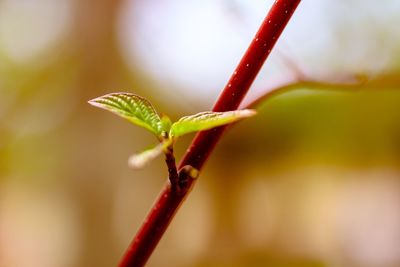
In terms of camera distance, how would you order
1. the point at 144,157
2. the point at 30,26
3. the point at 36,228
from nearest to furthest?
the point at 144,157, the point at 30,26, the point at 36,228

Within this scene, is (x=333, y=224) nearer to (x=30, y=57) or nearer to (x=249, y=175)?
(x=249, y=175)

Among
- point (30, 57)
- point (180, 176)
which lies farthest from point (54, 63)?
point (180, 176)

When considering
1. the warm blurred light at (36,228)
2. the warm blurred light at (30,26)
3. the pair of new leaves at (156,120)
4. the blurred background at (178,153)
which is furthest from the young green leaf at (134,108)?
the warm blurred light at (30,26)

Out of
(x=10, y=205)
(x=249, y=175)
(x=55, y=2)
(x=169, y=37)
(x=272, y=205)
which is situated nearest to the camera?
(x=169, y=37)

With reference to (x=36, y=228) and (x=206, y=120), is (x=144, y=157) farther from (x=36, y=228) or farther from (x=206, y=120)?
(x=36, y=228)

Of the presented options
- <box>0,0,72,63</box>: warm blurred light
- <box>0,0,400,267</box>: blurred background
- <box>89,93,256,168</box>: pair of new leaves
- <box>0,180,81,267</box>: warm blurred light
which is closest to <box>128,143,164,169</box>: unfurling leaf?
<box>89,93,256,168</box>: pair of new leaves

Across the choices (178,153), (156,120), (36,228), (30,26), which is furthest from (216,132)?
(36,228)

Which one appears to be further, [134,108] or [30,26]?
[30,26]
